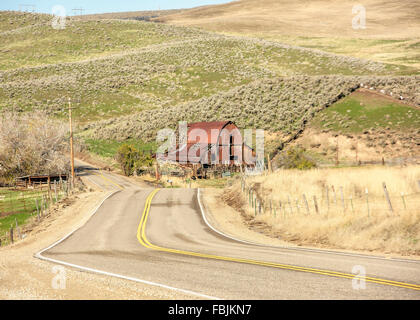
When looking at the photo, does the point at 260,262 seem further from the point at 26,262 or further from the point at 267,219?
the point at 267,219

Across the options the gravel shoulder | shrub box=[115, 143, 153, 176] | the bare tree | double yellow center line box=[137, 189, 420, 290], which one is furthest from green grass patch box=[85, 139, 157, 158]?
the gravel shoulder

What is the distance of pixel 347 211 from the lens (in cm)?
2150

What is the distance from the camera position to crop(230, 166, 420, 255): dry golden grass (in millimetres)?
17656

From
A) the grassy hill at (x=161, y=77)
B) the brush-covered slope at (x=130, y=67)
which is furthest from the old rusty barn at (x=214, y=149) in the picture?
the brush-covered slope at (x=130, y=67)

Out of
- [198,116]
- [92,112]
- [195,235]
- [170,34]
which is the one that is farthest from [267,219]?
[170,34]

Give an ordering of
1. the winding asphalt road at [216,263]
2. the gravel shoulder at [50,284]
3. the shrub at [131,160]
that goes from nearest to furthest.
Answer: the winding asphalt road at [216,263]
the gravel shoulder at [50,284]
the shrub at [131,160]

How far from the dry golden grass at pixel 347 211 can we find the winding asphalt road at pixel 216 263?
7.95 ft

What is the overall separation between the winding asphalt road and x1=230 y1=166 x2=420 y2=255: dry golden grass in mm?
2424

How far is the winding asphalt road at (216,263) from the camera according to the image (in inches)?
441

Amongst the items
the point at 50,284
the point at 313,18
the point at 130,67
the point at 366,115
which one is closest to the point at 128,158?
the point at 366,115

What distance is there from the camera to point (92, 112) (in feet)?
276

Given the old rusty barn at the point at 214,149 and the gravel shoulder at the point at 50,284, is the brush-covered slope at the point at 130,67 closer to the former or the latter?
the old rusty barn at the point at 214,149

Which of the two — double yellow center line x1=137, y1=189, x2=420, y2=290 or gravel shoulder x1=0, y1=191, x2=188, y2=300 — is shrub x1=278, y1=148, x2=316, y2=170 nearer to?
double yellow center line x1=137, y1=189, x2=420, y2=290

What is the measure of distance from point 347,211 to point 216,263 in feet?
31.2
